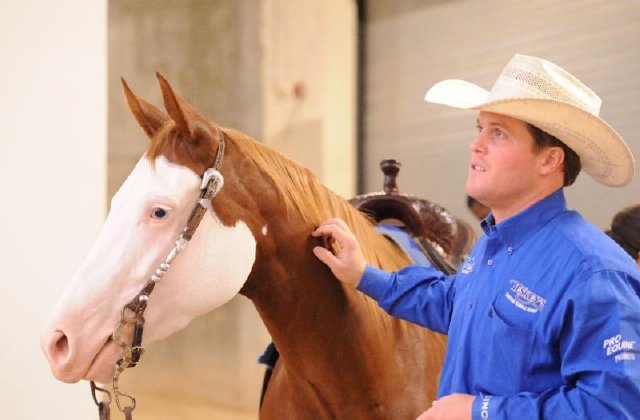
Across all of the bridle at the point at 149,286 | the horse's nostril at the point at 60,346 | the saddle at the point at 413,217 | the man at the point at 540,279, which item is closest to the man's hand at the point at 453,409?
the man at the point at 540,279

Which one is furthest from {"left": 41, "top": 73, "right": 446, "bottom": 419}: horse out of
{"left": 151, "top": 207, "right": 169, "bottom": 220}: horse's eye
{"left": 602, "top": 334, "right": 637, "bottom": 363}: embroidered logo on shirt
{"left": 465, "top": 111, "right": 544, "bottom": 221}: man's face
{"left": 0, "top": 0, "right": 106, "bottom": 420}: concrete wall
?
{"left": 0, "top": 0, "right": 106, "bottom": 420}: concrete wall

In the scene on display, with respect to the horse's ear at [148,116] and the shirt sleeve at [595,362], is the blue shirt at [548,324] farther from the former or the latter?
the horse's ear at [148,116]

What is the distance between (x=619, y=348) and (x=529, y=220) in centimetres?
26

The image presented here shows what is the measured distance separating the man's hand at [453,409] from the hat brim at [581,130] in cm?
44

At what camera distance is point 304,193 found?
126 cm

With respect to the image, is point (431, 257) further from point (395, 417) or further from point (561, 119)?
point (561, 119)

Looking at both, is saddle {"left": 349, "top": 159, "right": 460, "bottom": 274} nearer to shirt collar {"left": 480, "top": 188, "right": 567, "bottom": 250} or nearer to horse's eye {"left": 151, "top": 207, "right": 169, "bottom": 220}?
shirt collar {"left": 480, "top": 188, "right": 567, "bottom": 250}

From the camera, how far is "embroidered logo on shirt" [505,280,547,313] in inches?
35.6

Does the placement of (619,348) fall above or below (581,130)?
below

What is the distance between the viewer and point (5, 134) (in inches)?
90.3

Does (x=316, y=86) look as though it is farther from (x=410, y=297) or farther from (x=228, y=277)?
(x=228, y=277)

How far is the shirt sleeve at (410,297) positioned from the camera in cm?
129

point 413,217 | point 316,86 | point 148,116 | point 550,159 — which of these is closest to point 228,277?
point 148,116

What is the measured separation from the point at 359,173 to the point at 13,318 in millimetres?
2767
